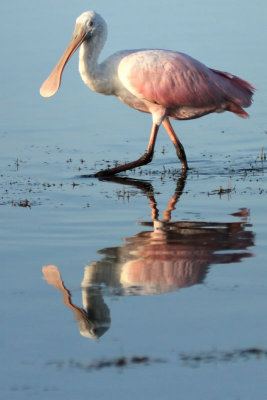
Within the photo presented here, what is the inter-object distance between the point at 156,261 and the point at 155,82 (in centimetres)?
424

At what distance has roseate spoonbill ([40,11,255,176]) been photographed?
35.2 feet

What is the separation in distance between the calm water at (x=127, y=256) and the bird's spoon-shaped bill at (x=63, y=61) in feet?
2.67

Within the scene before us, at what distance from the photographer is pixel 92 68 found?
1092 cm

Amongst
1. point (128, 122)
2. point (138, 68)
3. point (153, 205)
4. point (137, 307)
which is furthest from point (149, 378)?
point (128, 122)

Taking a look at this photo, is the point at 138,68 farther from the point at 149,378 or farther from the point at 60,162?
the point at 149,378

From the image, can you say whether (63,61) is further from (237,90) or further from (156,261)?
(156,261)

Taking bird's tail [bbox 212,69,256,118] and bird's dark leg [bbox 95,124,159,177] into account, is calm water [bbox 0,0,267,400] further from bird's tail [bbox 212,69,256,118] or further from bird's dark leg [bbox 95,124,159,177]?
bird's tail [bbox 212,69,256,118]

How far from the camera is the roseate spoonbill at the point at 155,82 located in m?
10.7

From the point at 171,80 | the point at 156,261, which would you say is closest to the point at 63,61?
the point at 171,80

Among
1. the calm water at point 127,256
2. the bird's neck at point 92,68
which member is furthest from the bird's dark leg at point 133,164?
the bird's neck at point 92,68

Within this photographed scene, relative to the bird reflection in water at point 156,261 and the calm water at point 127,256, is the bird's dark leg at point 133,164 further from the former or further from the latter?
the bird reflection in water at point 156,261

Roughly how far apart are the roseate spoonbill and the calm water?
24.9 inches

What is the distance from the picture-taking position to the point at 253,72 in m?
17.2

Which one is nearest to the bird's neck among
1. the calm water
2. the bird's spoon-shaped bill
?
the bird's spoon-shaped bill
